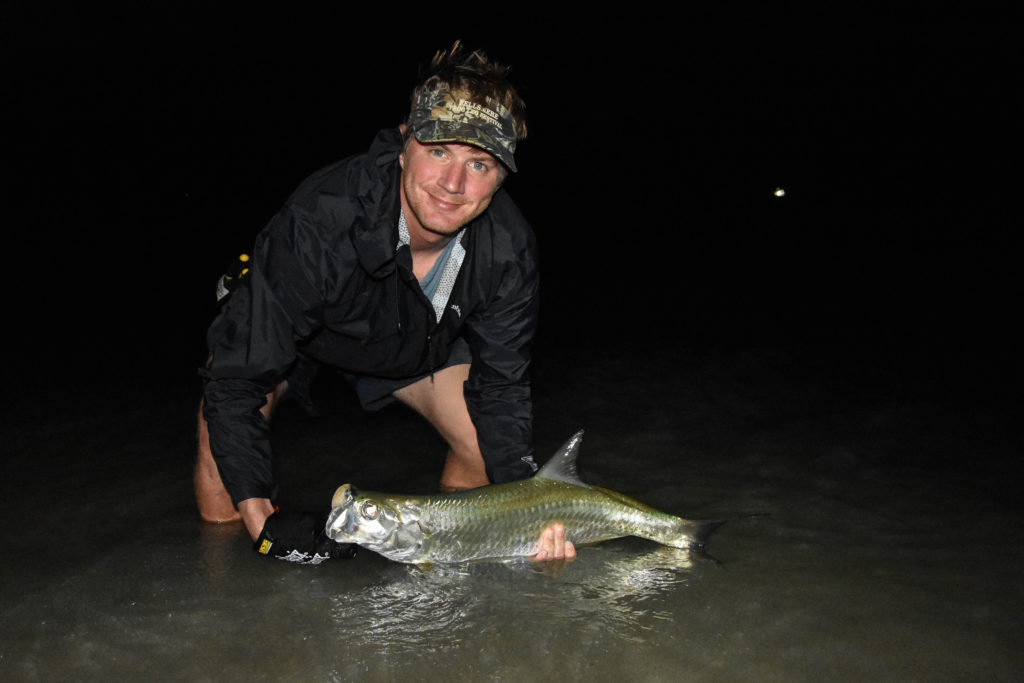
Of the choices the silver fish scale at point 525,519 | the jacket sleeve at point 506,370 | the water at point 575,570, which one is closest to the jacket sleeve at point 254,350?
the water at point 575,570

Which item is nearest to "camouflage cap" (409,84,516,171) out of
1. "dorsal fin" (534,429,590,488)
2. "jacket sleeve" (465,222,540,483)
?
"jacket sleeve" (465,222,540,483)

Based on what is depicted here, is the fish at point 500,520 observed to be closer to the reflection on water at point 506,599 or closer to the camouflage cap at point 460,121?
the reflection on water at point 506,599

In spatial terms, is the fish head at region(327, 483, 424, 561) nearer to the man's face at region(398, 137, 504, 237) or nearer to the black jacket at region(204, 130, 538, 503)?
the black jacket at region(204, 130, 538, 503)

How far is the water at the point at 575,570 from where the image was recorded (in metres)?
2.84

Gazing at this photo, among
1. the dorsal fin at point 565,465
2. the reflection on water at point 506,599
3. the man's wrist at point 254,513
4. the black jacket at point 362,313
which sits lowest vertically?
the reflection on water at point 506,599

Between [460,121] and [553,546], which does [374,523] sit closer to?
[553,546]

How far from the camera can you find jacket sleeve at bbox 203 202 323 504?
3365mm

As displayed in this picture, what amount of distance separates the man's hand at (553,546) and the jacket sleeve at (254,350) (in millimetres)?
1160

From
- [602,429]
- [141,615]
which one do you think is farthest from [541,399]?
[141,615]

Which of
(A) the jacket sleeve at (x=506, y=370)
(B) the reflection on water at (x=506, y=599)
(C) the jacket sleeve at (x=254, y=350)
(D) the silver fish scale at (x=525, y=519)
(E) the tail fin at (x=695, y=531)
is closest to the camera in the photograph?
(B) the reflection on water at (x=506, y=599)

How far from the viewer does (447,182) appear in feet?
11.3

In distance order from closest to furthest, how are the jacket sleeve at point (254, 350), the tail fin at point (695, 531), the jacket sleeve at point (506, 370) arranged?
1. the jacket sleeve at point (254, 350)
2. the tail fin at point (695, 531)
3. the jacket sleeve at point (506, 370)

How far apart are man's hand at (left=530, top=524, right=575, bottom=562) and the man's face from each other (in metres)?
1.35

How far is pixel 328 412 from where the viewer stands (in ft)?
18.9
